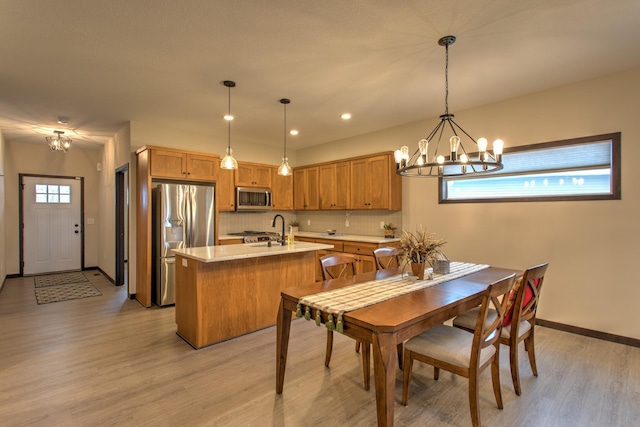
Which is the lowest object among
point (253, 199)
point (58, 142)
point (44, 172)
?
point (253, 199)

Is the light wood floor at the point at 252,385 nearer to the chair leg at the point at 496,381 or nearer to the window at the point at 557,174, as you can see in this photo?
the chair leg at the point at 496,381

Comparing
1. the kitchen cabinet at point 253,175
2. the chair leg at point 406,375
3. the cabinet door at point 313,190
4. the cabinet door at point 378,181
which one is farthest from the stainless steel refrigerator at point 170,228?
the chair leg at point 406,375

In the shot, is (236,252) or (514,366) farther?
(236,252)

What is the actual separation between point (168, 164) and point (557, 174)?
192 inches

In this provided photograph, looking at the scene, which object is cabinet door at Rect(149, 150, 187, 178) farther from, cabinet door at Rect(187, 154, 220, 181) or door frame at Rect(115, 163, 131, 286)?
door frame at Rect(115, 163, 131, 286)

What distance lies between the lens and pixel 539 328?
3635mm

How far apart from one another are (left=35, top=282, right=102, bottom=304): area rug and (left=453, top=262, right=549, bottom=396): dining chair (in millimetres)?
5454

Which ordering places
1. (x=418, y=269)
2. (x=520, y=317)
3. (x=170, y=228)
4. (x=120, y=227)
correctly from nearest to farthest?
(x=520, y=317), (x=418, y=269), (x=170, y=228), (x=120, y=227)

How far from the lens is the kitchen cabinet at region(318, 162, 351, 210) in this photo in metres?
5.58

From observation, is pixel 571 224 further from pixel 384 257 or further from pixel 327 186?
pixel 327 186

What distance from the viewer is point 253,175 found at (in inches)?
234

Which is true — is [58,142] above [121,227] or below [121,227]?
above

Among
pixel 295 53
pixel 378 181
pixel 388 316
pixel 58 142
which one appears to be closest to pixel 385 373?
pixel 388 316

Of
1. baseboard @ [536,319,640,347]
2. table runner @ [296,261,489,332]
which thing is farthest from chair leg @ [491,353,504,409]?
baseboard @ [536,319,640,347]
